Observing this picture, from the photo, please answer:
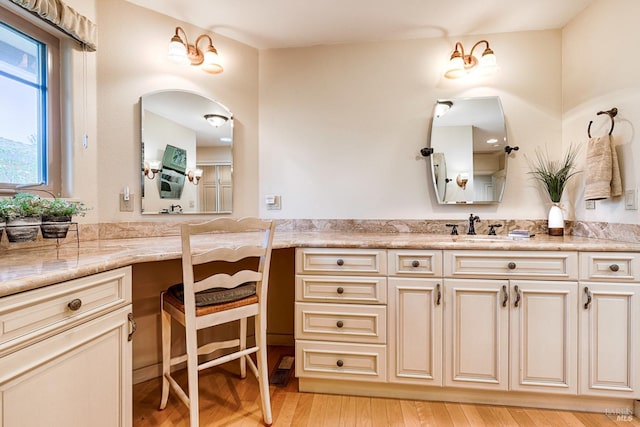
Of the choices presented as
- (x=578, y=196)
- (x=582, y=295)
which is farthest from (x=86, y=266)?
(x=578, y=196)

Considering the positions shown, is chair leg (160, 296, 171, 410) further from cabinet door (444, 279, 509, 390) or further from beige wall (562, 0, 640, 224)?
beige wall (562, 0, 640, 224)

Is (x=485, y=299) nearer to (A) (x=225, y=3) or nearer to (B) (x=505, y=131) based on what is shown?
(B) (x=505, y=131)

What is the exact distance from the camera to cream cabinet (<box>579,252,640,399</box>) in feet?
4.81

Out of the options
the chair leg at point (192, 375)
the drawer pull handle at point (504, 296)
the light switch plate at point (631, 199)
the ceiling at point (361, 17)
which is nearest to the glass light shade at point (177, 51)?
the ceiling at point (361, 17)

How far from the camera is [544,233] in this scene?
2.04 m

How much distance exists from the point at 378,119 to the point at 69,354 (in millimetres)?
2148

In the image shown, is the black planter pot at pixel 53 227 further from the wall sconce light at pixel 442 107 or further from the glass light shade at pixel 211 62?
the wall sconce light at pixel 442 107

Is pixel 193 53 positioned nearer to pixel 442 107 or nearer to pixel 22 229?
pixel 22 229

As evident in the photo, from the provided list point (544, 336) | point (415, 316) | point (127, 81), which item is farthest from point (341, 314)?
point (127, 81)

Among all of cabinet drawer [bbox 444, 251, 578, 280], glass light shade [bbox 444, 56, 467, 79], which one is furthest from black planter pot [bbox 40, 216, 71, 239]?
glass light shade [bbox 444, 56, 467, 79]

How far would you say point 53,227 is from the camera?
1335mm

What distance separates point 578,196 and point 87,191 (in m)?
3.09

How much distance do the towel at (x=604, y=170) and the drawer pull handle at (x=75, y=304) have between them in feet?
8.21

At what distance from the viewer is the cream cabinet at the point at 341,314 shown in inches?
64.9
